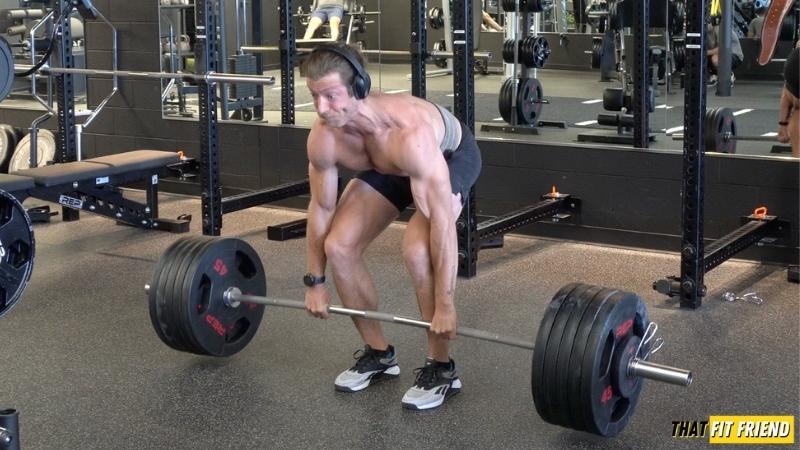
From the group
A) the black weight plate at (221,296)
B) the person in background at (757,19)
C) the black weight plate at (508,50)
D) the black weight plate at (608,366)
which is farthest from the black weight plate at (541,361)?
the black weight plate at (508,50)

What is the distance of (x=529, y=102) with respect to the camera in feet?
20.4

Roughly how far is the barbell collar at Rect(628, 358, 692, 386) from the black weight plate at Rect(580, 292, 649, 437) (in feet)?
0.23

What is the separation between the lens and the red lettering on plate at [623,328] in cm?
270

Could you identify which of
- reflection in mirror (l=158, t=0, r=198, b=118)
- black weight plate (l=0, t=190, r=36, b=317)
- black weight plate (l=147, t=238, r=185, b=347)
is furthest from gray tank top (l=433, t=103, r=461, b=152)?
reflection in mirror (l=158, t=0, r=198, b=118)

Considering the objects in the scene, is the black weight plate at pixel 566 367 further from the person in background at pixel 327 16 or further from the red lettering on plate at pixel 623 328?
the person in background at pixel 327 16

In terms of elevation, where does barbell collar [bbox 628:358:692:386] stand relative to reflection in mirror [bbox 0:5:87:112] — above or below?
below

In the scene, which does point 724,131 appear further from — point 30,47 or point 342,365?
point 30,47

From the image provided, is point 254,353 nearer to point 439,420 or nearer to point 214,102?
point 439,420

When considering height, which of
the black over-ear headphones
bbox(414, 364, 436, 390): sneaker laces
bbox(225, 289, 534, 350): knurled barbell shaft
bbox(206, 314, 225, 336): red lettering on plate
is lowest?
bbox(414, 364, 436, 390): sneaker laces

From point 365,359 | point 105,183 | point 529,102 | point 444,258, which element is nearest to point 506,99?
point 529,102

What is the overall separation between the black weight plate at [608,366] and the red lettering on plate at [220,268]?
4.19 ft

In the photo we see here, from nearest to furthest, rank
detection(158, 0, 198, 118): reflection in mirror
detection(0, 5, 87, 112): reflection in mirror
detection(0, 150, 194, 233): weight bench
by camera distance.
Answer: detection(0, 150, 194, 233): weight bench → detection(158, 0, 198, 118): reflection in mirror → detection(0, 5, 87, 112): reflection in mirror

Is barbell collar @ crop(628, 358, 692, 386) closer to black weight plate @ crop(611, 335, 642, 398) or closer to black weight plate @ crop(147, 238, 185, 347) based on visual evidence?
black weight plate @ crop(611, 335, 642, 398)

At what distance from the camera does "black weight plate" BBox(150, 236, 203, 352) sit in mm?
3264
